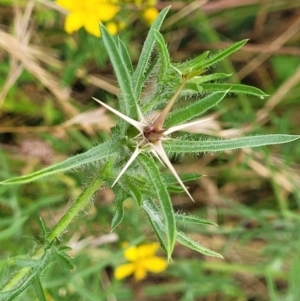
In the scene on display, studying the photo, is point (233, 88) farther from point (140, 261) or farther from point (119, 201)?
point (140, 261)

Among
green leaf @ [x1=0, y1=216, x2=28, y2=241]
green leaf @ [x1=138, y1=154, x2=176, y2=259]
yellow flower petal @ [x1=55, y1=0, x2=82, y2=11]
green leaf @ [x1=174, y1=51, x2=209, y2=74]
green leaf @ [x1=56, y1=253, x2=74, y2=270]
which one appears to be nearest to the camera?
green leaf @ [x1=138, y1=154, x2=176, y2=259]

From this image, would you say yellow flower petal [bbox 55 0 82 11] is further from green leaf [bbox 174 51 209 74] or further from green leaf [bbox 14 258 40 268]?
green leaf [bbox 14 258 40 268]

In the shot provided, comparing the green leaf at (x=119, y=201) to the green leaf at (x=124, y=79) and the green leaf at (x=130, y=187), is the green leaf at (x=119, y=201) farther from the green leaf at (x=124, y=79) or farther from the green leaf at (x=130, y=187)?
the green leaf at (x=124, y=79)

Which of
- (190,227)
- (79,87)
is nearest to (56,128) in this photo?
(79,87)

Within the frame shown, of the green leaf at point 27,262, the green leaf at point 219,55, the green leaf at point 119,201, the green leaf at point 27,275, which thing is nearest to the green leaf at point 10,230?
the green leaf at point 27,275

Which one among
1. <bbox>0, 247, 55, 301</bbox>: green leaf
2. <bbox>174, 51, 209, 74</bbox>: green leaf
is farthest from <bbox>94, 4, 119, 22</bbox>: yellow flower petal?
<bbox>0, 247, 55, 301</bbox>: green leaf

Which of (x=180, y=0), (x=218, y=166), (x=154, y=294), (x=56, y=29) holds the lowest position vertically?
(x=154, y=294)

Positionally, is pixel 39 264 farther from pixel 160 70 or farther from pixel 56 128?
pixel 56 128
